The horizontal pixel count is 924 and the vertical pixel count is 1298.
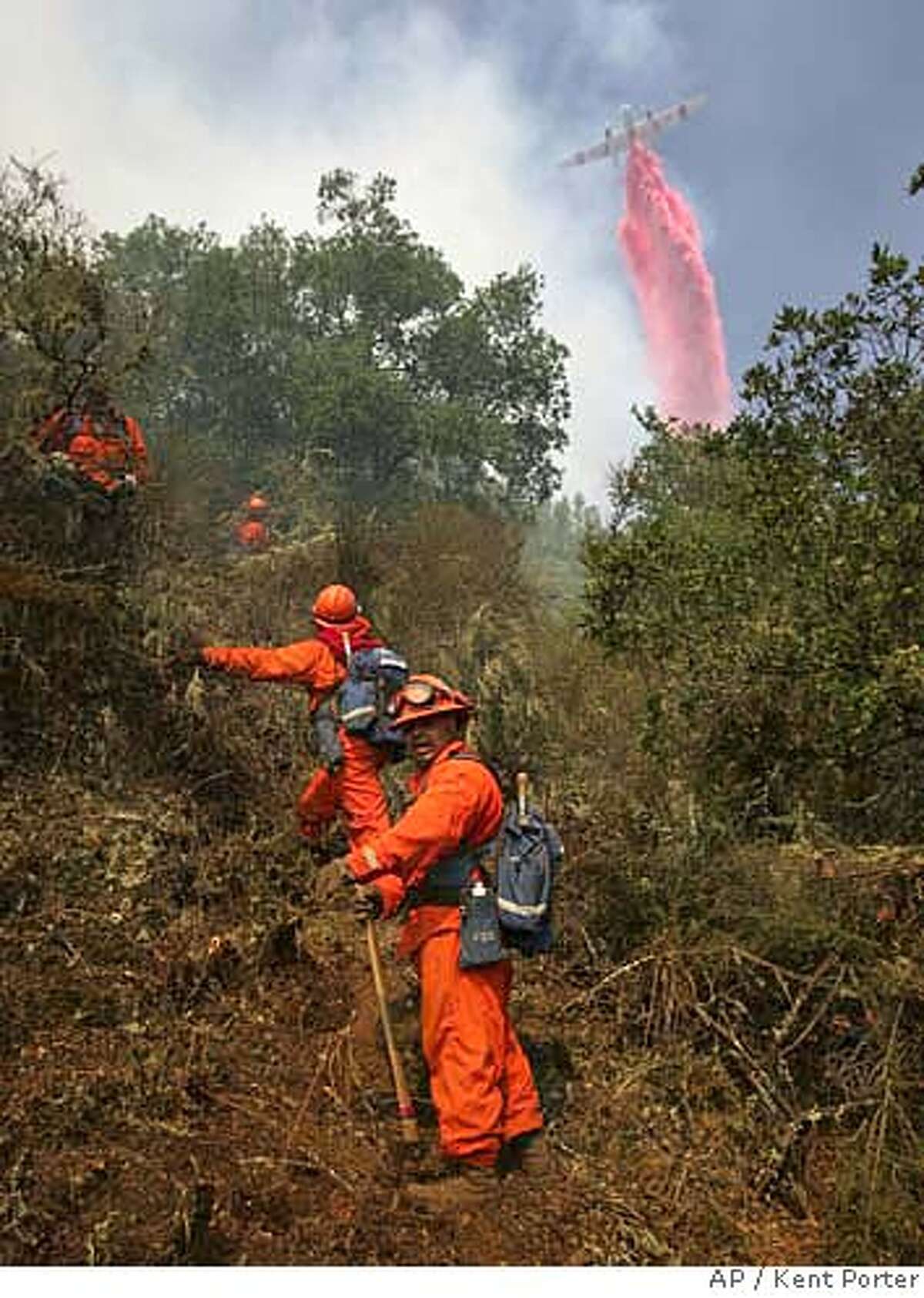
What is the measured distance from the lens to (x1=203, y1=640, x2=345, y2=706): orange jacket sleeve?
20.8 ft

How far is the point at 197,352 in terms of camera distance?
86.7 feet

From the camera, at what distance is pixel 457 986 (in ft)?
13.9

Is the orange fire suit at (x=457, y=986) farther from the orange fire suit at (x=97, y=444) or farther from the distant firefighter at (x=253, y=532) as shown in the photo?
the distant firefighter at (x=253, y=532)

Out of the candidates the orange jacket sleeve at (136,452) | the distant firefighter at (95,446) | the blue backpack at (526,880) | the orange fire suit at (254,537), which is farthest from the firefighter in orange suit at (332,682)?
the orange fire suit at (254,537)

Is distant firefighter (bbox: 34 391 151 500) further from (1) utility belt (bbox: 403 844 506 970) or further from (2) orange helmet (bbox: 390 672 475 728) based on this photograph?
(1) utility belt (bbox: 403 844 506 970)

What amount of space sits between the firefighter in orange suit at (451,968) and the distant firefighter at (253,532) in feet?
29.0

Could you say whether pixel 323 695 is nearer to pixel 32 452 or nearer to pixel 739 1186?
pixel 32 452

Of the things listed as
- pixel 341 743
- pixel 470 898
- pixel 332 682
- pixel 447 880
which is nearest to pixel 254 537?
pixel 332 682

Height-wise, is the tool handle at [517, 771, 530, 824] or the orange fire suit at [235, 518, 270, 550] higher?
the orange fire suit at [235, 518, 270, 550]

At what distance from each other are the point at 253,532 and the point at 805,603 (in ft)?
28.9

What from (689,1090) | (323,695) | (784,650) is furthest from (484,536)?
(689,1090)

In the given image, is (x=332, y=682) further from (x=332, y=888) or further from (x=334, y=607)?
(x=332, y=888)

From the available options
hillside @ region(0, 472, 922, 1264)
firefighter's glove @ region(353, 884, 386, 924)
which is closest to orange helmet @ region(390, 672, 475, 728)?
firefighter's glove @ region(353, 884, 386, 924)

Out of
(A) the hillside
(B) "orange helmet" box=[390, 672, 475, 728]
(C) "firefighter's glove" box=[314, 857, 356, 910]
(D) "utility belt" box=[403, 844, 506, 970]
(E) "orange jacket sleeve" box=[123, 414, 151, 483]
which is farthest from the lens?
(E) "orange jacket sleeve" box=[123, 414, 151, 483]
